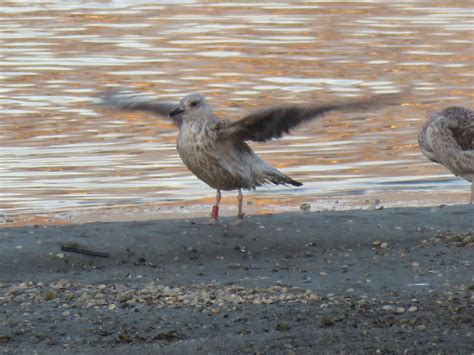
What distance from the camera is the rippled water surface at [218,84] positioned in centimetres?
1426

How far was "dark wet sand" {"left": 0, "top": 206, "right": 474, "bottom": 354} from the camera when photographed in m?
7.89

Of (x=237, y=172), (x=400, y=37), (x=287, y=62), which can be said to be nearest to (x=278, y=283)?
(x=237, y=172)

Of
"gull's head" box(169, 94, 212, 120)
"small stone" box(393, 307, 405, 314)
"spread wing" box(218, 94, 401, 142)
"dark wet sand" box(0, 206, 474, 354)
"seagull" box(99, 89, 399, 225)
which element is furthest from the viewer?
"gull's head" box(169, 94, 212, 120)

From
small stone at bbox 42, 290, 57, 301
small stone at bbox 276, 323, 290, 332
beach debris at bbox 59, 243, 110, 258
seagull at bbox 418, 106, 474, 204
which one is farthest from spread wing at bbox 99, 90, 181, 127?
small stone at bbox 276, 323, 290, 332

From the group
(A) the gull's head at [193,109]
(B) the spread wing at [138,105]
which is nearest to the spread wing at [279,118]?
(A) the gull's head at [193,109]

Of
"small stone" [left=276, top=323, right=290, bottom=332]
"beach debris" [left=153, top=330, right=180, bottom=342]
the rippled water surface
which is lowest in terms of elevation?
the rippled water surface

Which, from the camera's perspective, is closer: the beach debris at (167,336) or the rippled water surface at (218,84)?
the beach debris at (167,336)

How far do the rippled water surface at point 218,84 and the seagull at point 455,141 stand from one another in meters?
0.45

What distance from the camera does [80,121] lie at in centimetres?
1738

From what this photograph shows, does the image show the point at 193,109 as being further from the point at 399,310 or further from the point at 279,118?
the point at 399,310

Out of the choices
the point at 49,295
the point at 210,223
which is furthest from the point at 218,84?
the point at 49,295

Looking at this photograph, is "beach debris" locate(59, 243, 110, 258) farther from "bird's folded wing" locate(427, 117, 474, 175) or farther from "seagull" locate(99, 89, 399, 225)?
"bird's folded wing" locate(427, 117, 474, 175)

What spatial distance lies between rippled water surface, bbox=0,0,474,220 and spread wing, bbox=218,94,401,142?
41 centimetres

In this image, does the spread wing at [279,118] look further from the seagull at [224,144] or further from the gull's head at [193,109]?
the gull's head at [193,109]
